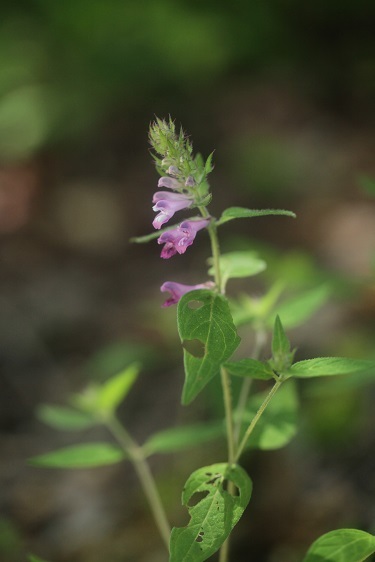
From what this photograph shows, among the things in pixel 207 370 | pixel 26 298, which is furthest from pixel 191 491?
pixel 26 298

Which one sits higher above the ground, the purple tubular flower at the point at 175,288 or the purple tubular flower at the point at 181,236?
the purple tubular flower at the point at 181,236

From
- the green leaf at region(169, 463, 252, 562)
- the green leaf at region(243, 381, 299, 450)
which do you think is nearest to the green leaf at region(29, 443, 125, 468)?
the green leaf at region(243, 381, 299, 450)

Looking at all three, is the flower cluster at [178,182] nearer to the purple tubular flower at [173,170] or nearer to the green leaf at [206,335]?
the purple tubular flower at [173,170]

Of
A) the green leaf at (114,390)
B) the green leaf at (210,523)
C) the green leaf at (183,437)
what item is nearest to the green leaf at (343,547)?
the green leaf at (210,523)

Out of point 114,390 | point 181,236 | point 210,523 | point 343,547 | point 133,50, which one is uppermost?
point 133,50

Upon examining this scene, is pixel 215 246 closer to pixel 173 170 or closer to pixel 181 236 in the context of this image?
pixel 181 236

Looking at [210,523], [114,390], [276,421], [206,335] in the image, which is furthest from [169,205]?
[114,390]

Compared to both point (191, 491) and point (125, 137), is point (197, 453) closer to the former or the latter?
point (191, 491)
